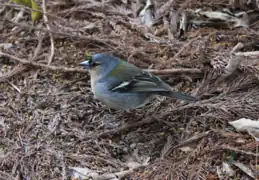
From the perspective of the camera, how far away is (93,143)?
12.5 feet

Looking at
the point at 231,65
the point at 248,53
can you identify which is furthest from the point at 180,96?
the point at 248,53

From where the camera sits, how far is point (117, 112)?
13.8ft

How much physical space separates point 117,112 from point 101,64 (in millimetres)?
435

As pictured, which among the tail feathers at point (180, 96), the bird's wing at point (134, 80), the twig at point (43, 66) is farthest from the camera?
the twig at point (43, 66)

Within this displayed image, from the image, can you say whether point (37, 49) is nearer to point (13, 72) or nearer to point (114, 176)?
point (13, 72)

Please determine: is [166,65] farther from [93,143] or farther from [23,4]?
[23,4]

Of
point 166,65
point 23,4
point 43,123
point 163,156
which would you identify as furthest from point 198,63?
point 23,4

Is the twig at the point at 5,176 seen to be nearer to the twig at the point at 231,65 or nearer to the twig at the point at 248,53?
the twig at the point at 231,65

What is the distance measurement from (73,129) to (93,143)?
0.23 m

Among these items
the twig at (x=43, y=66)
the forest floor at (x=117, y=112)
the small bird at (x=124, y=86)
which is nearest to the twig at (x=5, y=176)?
the forest floor at (x=117, y=112)

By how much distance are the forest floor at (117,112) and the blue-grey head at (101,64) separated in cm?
27

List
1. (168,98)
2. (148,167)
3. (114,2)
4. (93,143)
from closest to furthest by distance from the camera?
(148,167) → (93,143) → (168,98) → (114,2)

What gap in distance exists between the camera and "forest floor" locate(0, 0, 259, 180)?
11.7 ft

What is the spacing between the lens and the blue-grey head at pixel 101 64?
4.12 metres
